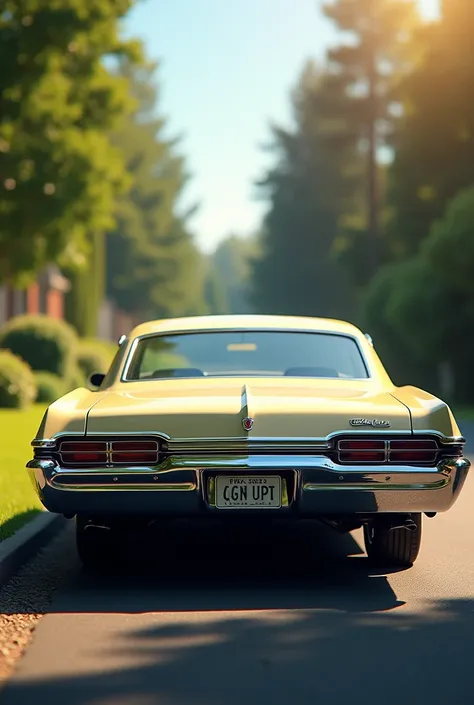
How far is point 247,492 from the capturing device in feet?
21.3

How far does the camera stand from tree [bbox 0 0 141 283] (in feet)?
78.4

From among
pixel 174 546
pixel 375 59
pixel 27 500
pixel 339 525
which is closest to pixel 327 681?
pixel 339 525

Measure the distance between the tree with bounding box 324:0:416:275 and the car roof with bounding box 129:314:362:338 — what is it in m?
42.7

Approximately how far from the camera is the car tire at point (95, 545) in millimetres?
7188

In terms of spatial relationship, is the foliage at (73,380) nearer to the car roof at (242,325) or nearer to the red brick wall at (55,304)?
the red brick wall at (55,304)

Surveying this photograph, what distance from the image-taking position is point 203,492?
6457 mm

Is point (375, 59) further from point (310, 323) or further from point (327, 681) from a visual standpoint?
point (327, 681)

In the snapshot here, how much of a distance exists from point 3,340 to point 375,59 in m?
28.2

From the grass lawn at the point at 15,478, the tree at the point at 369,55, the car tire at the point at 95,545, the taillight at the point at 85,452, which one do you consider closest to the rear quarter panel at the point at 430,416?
the taillight at the point at 85,452

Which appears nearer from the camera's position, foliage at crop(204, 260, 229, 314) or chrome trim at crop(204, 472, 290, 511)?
chrome trim at crop(204, 472, 290, 511)

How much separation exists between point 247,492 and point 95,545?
1.33 metres

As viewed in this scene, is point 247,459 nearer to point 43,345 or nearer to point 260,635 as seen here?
point 260,635

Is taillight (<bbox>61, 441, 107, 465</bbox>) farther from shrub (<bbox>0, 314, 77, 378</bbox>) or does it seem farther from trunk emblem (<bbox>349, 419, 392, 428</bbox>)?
shrub (<bbox>0, 314, 77, 378</bbox>)

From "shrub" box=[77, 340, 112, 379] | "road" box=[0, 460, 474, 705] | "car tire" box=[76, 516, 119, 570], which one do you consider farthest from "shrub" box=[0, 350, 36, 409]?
"car tire" box=[76, 516, 119, 570]
